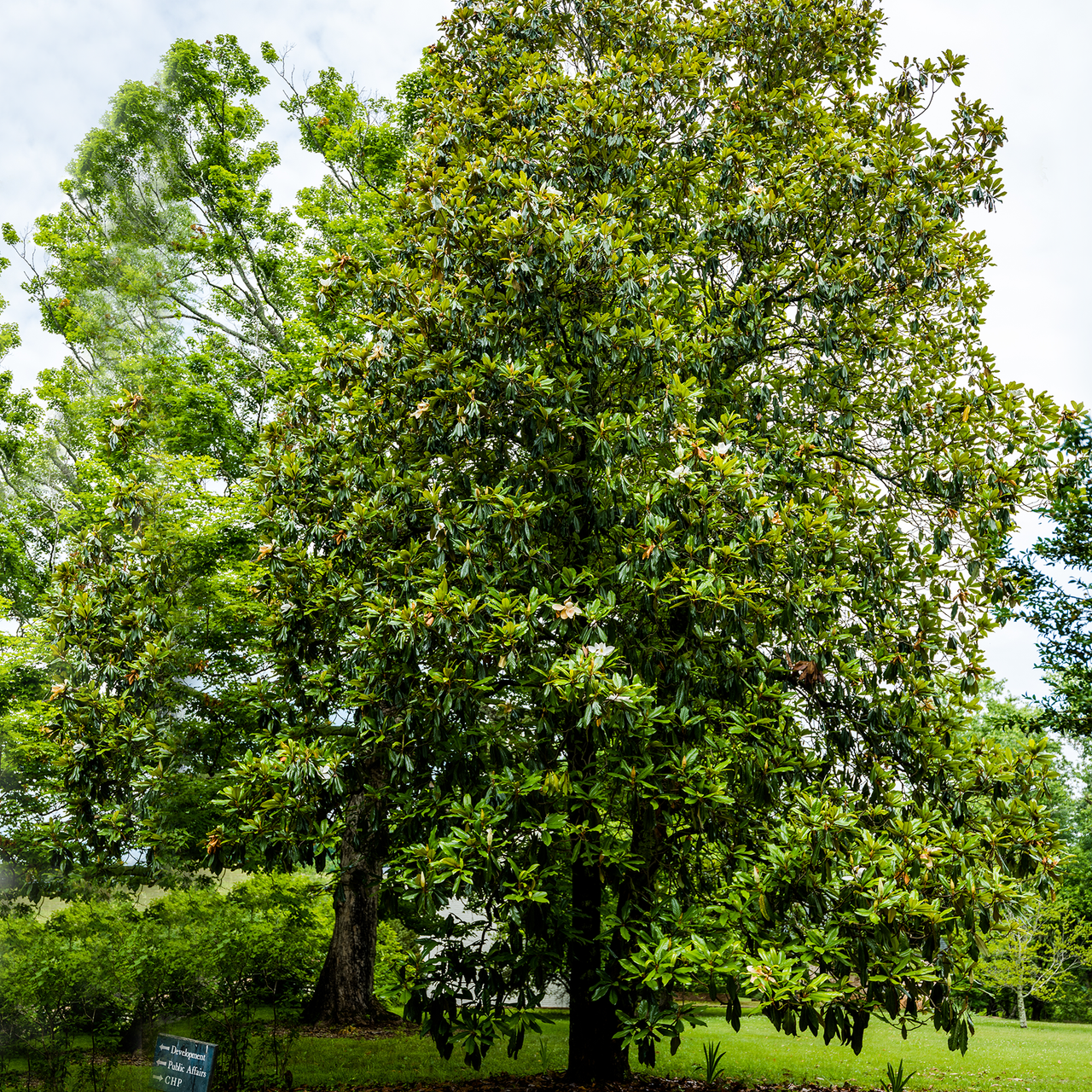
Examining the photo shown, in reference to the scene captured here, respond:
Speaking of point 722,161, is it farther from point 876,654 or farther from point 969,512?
point 876,654

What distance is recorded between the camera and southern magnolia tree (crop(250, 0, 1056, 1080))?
5781 mm

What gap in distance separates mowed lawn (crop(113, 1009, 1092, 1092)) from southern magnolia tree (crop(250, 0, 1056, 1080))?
116 inches

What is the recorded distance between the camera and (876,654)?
7.35m

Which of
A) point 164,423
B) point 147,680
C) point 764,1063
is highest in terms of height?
point 164,423

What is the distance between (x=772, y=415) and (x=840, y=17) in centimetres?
564

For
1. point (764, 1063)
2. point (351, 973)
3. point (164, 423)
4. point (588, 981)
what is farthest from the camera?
point (164, 423)

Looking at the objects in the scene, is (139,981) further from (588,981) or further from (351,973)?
(588,981)

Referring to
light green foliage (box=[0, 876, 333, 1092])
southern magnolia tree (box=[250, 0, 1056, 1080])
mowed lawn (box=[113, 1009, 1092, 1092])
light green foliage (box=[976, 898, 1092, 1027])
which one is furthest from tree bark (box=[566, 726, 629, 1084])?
light green foliage (box=[976, 898, 1092, 1027])

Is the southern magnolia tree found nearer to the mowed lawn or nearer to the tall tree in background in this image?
the tall tree in background

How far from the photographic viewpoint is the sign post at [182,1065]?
5.88 meters

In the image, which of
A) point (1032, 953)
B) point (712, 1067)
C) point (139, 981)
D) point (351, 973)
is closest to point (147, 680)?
point (139, 981)

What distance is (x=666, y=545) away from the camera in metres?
5.95

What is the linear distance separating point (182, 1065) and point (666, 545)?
5518 millimetres

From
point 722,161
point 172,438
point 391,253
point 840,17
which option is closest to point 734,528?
point 722,161
